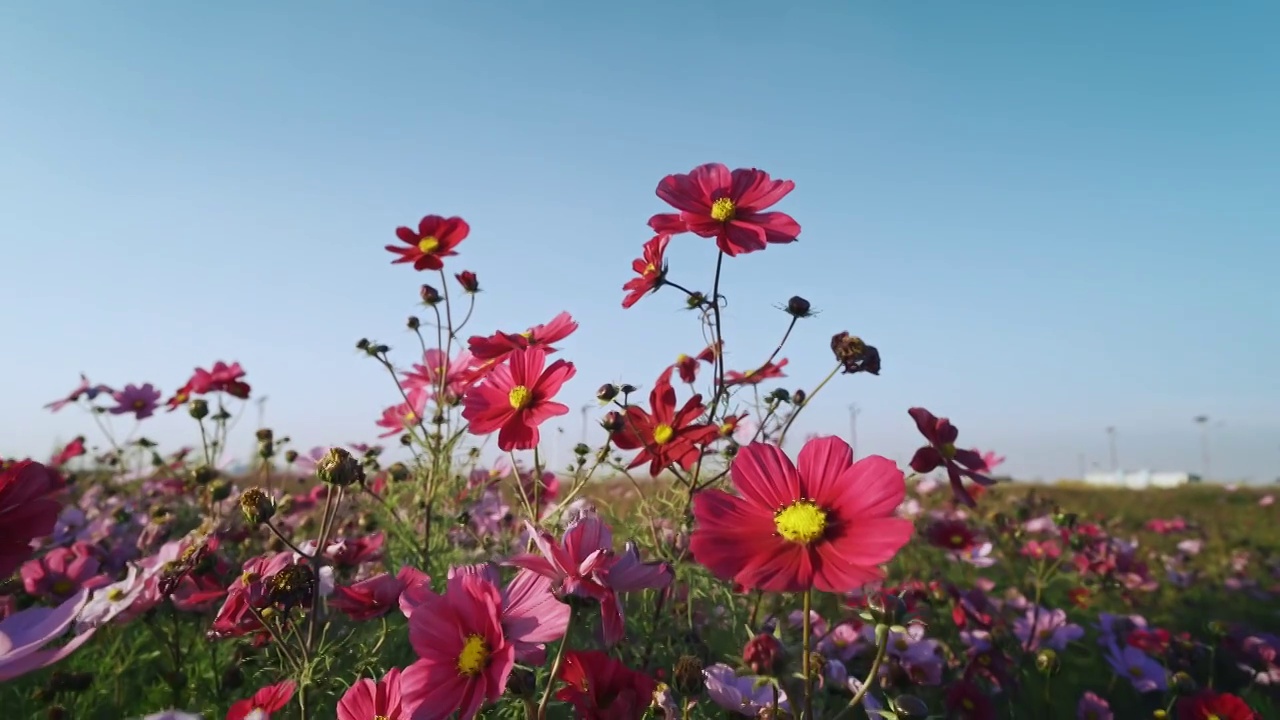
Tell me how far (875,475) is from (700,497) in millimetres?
213

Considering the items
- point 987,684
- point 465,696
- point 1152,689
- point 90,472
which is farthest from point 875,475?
point 90,472

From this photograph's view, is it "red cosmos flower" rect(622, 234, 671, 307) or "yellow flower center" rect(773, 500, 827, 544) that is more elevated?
"red cosmos flower" rect(622, 234, 671, 307)

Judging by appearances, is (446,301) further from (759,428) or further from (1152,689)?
(1152,689)

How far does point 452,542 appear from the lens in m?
2.48

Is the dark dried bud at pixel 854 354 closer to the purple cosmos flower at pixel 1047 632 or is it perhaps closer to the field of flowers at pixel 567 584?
the field of flowers at pixel 567 584

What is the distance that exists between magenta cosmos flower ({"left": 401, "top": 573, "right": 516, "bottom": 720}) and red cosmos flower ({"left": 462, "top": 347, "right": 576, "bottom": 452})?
43 cm

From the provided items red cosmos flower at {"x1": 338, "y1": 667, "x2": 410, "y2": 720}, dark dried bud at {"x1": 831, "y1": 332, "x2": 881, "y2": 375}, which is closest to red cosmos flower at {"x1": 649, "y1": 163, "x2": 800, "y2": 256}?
dark dried bud at {"x1": 831, "y1": 332, "x2": 881, "y2": 375}

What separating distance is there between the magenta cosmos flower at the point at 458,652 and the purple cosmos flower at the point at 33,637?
1.08 feet

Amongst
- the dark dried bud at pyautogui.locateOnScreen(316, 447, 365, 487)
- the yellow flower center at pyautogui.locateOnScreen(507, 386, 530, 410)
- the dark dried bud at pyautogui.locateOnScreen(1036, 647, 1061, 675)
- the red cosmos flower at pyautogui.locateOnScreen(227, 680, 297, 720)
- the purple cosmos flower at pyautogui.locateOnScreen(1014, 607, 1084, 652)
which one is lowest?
the purple cosmos flower at pyautogui.locateOnScreen(1014, 607, 1084, 652)

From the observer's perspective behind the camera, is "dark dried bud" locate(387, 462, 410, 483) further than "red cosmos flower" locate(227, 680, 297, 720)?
Yes

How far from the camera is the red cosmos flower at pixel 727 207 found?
1424 mm

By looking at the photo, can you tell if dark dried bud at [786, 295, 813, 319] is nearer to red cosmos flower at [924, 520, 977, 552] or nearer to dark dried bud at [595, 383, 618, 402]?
dark dried bud at [595, 383, 618, 402]

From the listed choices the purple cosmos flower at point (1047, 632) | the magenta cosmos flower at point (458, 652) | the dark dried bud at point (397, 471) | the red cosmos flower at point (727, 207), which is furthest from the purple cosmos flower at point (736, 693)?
the purple cosmos flower at point (1047, 632)

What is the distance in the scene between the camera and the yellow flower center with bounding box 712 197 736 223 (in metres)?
1.46
